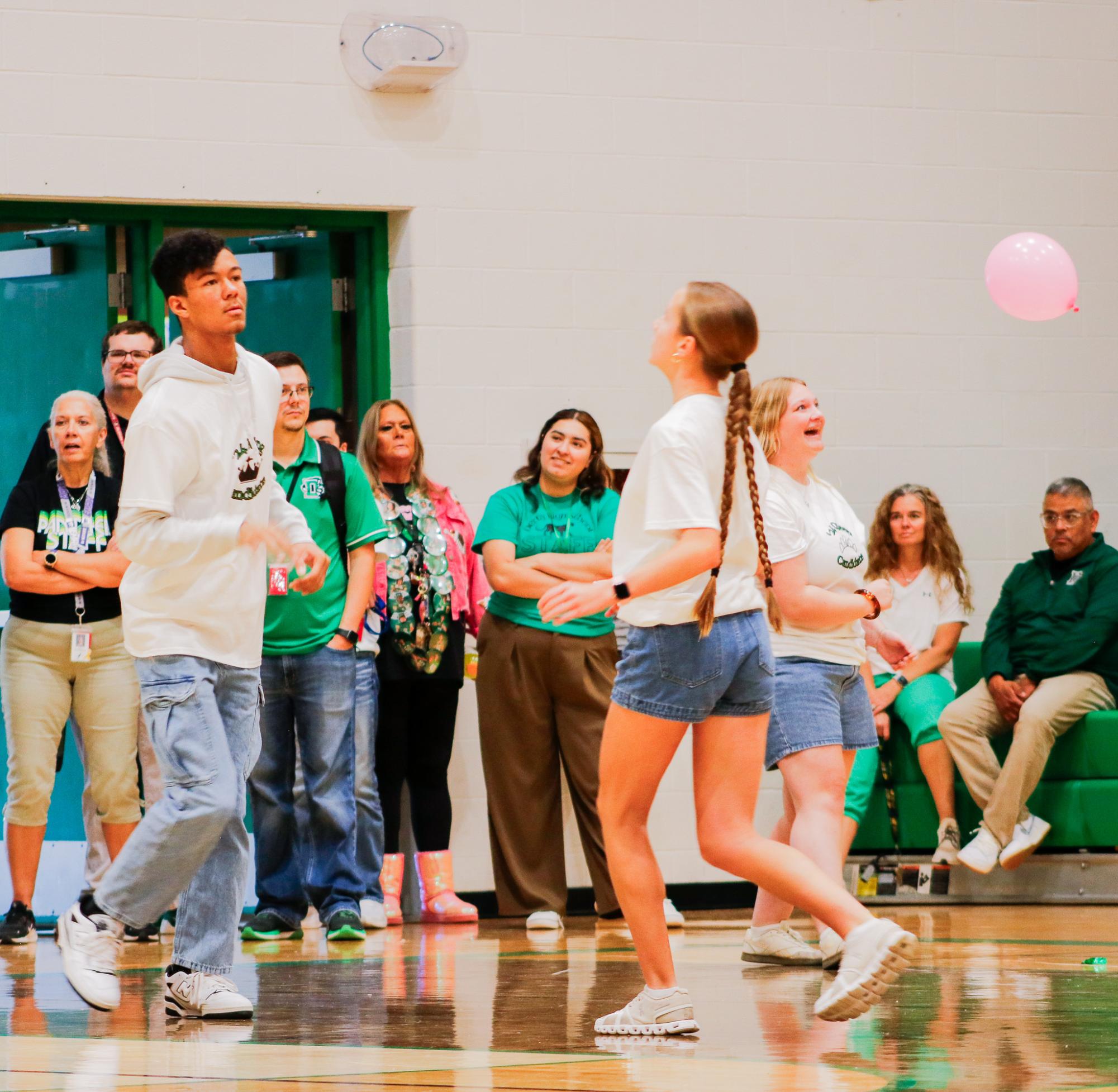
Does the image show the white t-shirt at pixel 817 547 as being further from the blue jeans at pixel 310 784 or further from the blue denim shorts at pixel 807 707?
the blue jeans at pixel 310 784

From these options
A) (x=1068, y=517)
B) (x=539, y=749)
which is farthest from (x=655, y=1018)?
(x=1068, y=517)

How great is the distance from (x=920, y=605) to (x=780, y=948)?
277 cm

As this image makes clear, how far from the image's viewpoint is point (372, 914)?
5824 millimetres

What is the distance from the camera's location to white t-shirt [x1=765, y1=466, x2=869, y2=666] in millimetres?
4117

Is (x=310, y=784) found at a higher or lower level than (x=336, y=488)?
lower

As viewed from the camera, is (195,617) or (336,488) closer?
(195,617)

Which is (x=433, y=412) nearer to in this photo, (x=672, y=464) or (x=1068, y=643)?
(x=1068, y=643)

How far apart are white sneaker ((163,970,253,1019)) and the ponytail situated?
1197mm

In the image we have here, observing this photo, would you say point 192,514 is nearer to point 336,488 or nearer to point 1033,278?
point 336,488

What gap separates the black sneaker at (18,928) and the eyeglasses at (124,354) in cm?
173

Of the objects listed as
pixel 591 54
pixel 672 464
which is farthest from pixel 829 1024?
pixel 591 54

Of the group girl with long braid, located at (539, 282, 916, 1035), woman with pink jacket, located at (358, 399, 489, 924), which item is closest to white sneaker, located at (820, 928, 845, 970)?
girl with long braid, located at (539, 282, 916, 1035)

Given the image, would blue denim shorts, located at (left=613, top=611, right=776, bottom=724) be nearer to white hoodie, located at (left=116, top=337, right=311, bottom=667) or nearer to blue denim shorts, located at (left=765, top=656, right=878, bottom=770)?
white hoodie, located at (left=116, top=337, right=311, bottom=667)

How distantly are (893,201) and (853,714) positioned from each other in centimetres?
349
